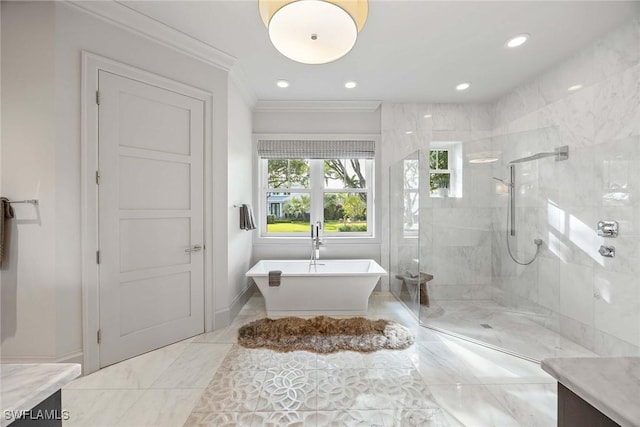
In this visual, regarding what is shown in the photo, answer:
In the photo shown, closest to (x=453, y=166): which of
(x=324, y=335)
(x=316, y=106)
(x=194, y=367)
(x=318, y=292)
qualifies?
(x=316, y=106)

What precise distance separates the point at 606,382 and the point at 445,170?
331 centimetres

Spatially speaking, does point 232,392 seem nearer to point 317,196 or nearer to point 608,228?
point 317,196

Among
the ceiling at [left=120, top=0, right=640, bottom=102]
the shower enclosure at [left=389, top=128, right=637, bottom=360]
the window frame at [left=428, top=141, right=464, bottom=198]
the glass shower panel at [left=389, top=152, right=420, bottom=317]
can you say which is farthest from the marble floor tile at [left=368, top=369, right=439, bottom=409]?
the ceiling at [left=120, top=0, right=640, bottom=102]

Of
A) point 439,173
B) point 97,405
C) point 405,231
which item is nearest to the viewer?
point 97,405

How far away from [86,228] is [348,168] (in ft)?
9.89

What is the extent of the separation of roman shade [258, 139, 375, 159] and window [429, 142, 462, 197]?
3.21 feet

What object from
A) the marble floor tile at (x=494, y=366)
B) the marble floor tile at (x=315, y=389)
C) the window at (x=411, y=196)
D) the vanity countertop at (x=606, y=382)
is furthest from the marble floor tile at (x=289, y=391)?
the window at (x=411, y=196)

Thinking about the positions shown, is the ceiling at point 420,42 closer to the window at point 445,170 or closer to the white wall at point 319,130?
the white wall at point 319,130

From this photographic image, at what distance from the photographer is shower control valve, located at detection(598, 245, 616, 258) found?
2127 millimetres

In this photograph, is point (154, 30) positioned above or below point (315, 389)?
above

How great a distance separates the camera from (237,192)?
3133 mm

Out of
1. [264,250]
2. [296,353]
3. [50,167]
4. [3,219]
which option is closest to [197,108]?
[50,167]

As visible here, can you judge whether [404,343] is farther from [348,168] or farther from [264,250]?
[348,168]

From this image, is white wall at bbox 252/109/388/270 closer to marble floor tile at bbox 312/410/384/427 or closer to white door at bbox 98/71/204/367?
white door at bbox 98/71/204/367
